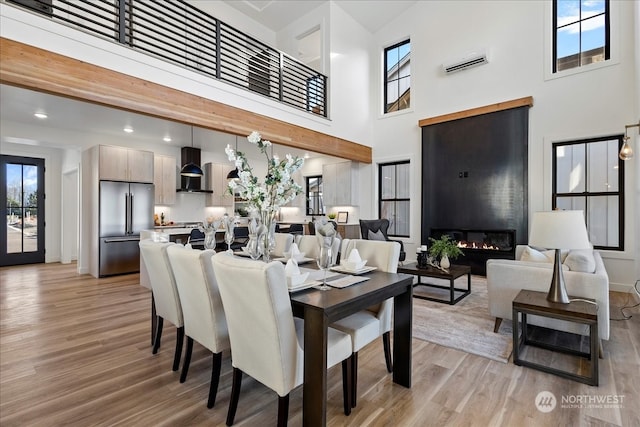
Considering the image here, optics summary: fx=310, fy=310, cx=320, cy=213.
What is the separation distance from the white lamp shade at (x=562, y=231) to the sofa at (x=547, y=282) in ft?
1.52

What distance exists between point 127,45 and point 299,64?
3.09 m

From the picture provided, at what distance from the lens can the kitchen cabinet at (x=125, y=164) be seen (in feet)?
18.6

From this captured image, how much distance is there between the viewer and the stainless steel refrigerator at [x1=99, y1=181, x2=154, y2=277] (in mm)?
5656

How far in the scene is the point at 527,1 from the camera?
5395 millimetres

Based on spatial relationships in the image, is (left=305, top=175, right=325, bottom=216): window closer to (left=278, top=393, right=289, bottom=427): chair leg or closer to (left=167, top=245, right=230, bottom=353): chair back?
(left=167, top=245, right=230, bottom=353): chair back

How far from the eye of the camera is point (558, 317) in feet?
7.41

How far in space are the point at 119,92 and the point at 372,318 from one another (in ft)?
11.6

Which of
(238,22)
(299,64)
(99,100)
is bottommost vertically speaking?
(99,100)

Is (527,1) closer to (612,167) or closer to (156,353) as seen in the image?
(612,167)

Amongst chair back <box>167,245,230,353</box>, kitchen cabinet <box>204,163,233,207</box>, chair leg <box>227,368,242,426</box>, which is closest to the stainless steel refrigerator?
kitchen cabinet <box>204,163,233,207</box>

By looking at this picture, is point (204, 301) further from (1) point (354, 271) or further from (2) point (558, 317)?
(2) point (558, 317)

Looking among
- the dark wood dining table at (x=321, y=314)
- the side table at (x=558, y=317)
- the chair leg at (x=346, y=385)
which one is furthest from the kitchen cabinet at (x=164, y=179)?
the side table at (x=558, y=317)

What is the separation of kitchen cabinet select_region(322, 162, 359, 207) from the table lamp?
5292 mm

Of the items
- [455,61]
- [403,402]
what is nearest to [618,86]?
[455,61]
